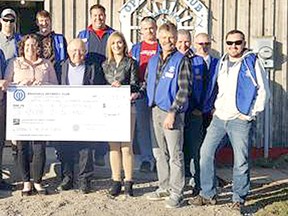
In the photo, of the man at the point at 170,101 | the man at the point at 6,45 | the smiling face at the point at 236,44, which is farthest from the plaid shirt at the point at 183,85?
the man at the point at 6,45

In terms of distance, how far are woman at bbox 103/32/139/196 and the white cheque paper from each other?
135 mm

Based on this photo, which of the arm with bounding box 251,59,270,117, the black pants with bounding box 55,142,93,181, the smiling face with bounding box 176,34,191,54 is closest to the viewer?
the arm with bounding box 251,59,270,117

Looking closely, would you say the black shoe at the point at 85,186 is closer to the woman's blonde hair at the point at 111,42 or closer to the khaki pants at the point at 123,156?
the khaki pants at the point at 123,156

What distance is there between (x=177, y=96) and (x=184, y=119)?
0.34 meters

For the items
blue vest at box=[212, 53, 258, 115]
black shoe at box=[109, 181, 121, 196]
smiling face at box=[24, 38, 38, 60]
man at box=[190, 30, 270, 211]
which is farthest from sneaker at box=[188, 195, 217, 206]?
smiling face at box=[24, 38, 38, 60]

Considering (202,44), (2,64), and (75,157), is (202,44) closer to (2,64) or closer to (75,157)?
(75,157)

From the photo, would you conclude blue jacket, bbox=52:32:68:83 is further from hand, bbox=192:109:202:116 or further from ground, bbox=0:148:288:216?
hand, bbox=192:109:202:116

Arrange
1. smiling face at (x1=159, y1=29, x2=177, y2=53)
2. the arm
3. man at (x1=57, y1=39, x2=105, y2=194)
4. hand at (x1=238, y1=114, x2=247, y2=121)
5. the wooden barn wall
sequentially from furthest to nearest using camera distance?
the wooden barn wall, man at (x1=57, y1=39, x2=105, y2=194), smiling face at (x1=159, y1=29, x2=177, y2=53), hand at (x1=238, y1=114, x2=247, y2=121), the arm

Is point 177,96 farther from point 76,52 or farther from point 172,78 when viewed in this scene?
point 76,52

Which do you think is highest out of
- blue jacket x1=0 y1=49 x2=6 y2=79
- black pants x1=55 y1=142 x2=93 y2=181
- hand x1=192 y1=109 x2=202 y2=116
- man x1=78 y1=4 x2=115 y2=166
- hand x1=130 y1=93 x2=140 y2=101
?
man x1=78 y1=4 x2=115 y2=166

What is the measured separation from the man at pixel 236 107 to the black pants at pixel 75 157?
1.25m

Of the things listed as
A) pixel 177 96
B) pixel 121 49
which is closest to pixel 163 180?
pixel 177 96

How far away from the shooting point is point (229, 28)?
9000mm

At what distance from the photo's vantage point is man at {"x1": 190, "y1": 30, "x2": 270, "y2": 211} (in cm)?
597
